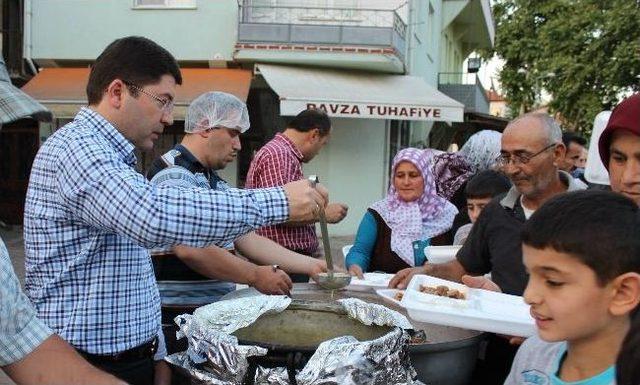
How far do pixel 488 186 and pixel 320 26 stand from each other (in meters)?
9.00

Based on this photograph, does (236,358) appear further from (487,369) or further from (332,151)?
(332,151)

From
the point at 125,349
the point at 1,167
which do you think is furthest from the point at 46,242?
the point at 1,167

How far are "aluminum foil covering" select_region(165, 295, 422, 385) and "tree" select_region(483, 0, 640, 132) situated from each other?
18792 millimetres

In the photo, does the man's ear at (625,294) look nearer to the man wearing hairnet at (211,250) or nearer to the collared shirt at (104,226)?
the collared shirt at (104,226)

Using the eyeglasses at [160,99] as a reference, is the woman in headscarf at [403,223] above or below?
below

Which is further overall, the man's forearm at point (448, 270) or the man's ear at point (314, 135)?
the man's ear at point (314, 135)

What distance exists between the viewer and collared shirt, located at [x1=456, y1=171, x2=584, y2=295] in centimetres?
247

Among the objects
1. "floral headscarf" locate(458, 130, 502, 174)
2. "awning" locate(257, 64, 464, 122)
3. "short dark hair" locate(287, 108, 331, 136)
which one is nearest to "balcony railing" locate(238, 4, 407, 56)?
"awning" locate(257, 64, 464, 122)

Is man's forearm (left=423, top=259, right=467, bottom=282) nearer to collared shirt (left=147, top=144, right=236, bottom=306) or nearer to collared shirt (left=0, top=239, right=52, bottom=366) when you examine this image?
collared shirt (left=147, top=144, right=236, bottom=306)

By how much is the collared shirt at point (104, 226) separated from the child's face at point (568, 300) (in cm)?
66

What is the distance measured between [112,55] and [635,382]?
5.18ft

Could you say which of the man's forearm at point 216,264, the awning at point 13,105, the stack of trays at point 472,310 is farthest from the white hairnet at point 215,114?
the stack of trays at point 472,310

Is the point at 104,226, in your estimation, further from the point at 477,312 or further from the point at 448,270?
the point at 448,270

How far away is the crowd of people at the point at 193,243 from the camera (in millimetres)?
1487
